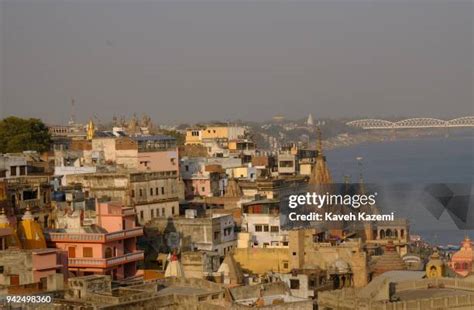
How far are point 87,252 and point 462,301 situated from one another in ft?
30.3

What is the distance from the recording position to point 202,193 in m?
40.0

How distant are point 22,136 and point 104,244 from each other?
26204mm

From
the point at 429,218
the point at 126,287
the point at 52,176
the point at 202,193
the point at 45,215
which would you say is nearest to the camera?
the point at 126,287

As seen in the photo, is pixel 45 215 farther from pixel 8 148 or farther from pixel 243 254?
pixel 8 148

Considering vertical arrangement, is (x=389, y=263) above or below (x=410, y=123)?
below

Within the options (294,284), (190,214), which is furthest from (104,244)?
(190,214)

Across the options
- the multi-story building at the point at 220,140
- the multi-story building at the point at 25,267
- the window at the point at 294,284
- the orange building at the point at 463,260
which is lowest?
the window at the point at 294,284

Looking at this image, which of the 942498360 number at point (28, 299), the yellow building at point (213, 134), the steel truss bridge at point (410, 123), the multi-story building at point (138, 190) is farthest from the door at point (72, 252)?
the steel truss bridge at point (410, 123)

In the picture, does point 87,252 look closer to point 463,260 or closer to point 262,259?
point 262,259

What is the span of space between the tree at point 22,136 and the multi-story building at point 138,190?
1707 cm

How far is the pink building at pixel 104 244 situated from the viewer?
25.9 meters

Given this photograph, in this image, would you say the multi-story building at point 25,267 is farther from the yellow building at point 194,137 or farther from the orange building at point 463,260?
the yellow building at point 194,137

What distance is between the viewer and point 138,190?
3250 cm

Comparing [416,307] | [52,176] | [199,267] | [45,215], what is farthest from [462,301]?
[52,176]
